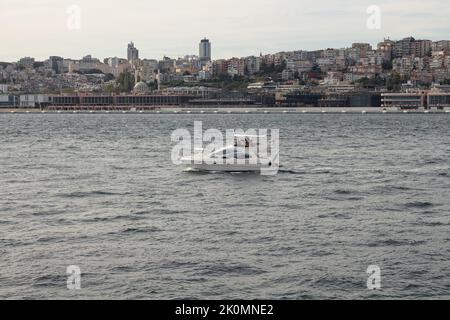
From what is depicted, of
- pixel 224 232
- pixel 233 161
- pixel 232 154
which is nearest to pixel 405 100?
pixel 232 154

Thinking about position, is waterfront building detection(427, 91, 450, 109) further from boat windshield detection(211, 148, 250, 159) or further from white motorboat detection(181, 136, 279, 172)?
boat windshield detection(211, 148, 250, 159)

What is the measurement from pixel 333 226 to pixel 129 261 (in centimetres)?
591

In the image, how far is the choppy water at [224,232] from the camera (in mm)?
13891

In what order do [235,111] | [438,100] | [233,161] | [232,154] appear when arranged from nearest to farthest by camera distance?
[233,161]
[232,154]
[438,100]
[235,111]

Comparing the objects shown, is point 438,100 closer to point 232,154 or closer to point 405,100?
point 405,100

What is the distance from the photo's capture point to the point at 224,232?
18578 mm

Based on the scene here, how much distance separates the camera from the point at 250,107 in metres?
184

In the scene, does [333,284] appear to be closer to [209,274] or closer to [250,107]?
[209,274]

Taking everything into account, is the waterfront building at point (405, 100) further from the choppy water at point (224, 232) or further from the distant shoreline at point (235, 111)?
the choppy water at point (224, 232)

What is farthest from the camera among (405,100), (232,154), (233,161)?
(405,100)

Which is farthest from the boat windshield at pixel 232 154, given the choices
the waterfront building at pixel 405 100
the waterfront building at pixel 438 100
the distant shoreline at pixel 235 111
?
the waterfront building at pixel 438 100
